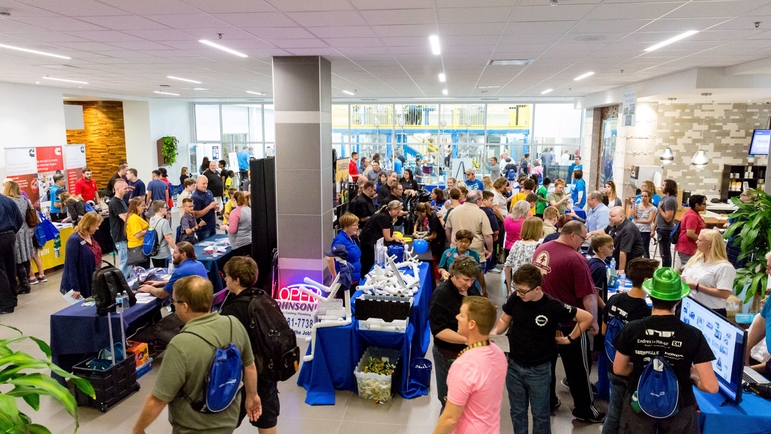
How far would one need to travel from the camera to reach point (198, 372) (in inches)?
99.3

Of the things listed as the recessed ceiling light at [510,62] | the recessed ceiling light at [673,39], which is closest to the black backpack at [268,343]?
the recessed ceiling light at [673,39]

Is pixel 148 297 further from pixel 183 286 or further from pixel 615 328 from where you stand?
pixel 615 328

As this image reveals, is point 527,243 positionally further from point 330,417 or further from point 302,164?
point 302,164

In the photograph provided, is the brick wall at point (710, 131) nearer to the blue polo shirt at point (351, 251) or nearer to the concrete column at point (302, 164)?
the concrete column at point (302, 164)

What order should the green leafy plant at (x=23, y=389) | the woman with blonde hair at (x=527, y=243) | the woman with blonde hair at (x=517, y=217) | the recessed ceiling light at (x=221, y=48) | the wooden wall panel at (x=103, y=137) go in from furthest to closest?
the wooden wall panel at (x=103, y=137) < the woman with blonde hair at (x=517, y=217) < the recessed ceiling light at (x=221, y=48) < the woman with blonde hair at (x=527, y=243) < the green leafy plant at (x=23, y=389)

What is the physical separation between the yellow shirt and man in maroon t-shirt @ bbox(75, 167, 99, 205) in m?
4.62

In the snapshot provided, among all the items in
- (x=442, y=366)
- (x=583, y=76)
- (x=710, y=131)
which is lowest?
(x=442, y=366)

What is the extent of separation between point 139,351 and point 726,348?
4.72 m

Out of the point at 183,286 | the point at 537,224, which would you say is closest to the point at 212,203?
the point at 537,224

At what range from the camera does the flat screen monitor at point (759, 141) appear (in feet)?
34.3

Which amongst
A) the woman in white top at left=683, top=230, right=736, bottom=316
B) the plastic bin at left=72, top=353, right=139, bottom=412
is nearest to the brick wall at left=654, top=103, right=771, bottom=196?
the woman in white top at left=683, top=230, right=736, bottom=316

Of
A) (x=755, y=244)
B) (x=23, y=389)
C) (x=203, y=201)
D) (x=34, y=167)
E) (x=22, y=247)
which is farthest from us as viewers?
(x=34, y=167)

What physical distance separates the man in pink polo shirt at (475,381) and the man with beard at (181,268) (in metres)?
2.98

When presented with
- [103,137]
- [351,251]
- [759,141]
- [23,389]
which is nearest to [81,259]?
[351,251]
